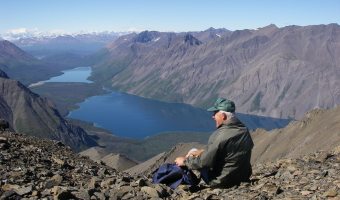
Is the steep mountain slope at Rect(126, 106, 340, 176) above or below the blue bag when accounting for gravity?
below

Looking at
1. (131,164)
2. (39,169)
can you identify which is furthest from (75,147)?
(39,169)

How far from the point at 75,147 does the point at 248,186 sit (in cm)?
15410

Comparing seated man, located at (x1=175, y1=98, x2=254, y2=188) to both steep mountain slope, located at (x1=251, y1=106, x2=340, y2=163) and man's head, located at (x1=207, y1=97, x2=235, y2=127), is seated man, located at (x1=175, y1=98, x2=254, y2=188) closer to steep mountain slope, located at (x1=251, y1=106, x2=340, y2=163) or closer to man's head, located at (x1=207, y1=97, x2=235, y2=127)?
man's head, located at (x1=207, y1=97, x2=235, y2=127)

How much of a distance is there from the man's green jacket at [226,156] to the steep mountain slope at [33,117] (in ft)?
494

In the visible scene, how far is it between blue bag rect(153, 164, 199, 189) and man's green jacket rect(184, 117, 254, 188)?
730 mm

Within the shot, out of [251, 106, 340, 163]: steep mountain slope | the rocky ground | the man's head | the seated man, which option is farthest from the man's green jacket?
[251, 106, 340, 163]: steep mountain slope

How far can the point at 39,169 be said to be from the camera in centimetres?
1346

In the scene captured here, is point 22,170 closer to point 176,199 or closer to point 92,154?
point 176,199

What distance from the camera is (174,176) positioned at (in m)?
10.7

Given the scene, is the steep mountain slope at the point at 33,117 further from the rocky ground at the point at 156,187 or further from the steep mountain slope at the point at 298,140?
the rocky ground at the point at 156,187

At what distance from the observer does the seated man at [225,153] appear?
30.6 feet

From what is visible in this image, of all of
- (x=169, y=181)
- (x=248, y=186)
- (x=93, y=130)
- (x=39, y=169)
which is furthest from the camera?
(x=93, y=130)

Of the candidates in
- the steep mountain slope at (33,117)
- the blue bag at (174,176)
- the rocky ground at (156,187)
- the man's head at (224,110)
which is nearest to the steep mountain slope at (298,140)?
the rocky ground at (156,187)

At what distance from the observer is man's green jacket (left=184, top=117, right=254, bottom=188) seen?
930 cm
